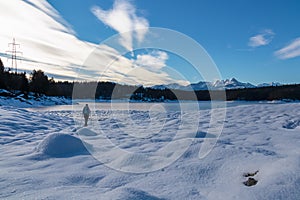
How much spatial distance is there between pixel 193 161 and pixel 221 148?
1.00 metres

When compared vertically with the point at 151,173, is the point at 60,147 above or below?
above

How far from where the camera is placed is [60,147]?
5.81 meters

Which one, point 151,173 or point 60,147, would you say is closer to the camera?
point 151,173

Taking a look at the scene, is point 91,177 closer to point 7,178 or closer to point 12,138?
point 7,178

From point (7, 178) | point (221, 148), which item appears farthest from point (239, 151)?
point (7, 178)

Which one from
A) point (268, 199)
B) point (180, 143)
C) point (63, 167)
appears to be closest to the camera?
point (268, 199)

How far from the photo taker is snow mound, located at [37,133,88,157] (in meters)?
5.62

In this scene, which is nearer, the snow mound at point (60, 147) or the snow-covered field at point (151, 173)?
the snow-covered field at point (151, 173)

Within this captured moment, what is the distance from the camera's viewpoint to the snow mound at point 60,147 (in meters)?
5.62

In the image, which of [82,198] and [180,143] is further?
[180,143]

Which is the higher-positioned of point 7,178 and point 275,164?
point 275,164

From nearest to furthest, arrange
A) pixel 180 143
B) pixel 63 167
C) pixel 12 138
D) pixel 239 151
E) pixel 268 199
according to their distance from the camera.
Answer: pixel 268 199 → pixel 63 167 → pixel 239 151 → pixel 180 143 → pixel 12 138

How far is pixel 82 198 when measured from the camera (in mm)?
2992

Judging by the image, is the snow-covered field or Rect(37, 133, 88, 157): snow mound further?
Rect(37, 133, 88, 157): snow mound
